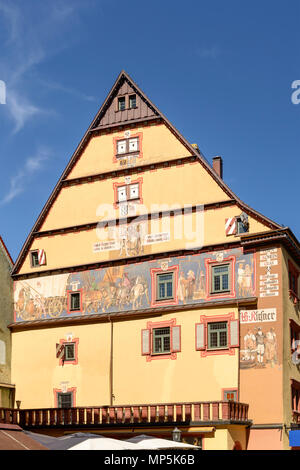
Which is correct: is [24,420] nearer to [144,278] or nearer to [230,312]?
[144,278]

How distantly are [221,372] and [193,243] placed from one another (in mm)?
6063

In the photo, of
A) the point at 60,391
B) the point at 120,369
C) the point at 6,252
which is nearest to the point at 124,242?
the point at 120,369

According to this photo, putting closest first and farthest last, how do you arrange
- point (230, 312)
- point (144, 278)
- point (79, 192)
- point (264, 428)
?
point (264, 428) → point (230, 312) → point (144, 278) → point (79, 192)

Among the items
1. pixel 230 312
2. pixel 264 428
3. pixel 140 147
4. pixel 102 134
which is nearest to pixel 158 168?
pixel 140 147

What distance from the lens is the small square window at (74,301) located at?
114 feet

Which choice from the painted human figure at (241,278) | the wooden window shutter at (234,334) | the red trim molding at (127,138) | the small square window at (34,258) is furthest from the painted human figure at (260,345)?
the small square window at (34,258)

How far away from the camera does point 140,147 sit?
1389 inches

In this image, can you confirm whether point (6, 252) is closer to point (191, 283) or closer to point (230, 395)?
point (191, 283)

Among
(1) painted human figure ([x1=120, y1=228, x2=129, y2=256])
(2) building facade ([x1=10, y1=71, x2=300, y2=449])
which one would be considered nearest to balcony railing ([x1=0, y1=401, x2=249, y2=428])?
(2) building facade ([x1=10, y1=71, x2=300, y2=449])

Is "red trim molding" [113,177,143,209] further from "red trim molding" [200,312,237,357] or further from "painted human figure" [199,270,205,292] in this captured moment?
"red trim molding" [200,312,237,357]

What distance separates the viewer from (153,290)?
3300 centimetres

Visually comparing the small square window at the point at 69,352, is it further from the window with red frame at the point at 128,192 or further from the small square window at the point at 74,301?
the window with red frame at the point at 128,192

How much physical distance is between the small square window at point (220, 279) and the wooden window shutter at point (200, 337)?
63.9 inches

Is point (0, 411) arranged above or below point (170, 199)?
below
